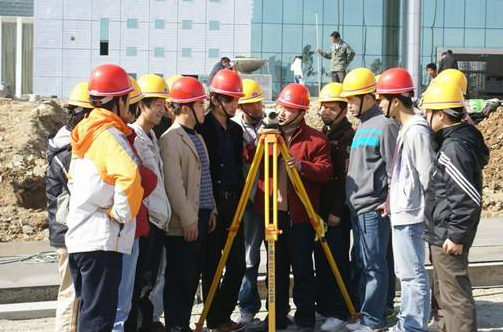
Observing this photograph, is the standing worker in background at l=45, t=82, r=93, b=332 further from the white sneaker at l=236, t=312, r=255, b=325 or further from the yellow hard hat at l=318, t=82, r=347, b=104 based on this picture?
the yellow hard hat at l=318, t=82, r=347, b=104

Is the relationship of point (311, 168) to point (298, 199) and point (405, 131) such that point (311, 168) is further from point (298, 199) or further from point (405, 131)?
point (405, 131)

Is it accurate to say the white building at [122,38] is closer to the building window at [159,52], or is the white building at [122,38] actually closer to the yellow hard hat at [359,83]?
the building window at [159,52]

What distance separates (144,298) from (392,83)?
2.47m

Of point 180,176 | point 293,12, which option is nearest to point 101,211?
point 180,176

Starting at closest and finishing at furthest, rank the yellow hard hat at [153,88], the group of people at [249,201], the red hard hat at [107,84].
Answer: the group of people at [249,201]
the red hard hat at [107,84]
the yellow hard hat at [153,88]

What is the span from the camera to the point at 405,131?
520cm

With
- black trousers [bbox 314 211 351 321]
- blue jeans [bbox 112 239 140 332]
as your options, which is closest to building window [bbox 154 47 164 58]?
black trousers [bbox 314 211 351 321]

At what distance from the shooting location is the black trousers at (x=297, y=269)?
5.78 m

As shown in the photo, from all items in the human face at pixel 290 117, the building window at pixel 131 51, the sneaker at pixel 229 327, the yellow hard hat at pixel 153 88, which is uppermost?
the building window at pixel 131 51

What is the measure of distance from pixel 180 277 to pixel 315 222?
1114 mm

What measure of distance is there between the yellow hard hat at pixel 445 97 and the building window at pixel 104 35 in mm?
33813

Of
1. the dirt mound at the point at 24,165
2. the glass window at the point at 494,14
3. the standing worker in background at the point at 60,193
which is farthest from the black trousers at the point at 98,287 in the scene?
the glass window at the point at 494,14

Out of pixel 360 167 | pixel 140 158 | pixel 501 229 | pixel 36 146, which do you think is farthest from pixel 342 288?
pixel 36 146

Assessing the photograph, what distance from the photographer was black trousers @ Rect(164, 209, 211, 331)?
543 cm
